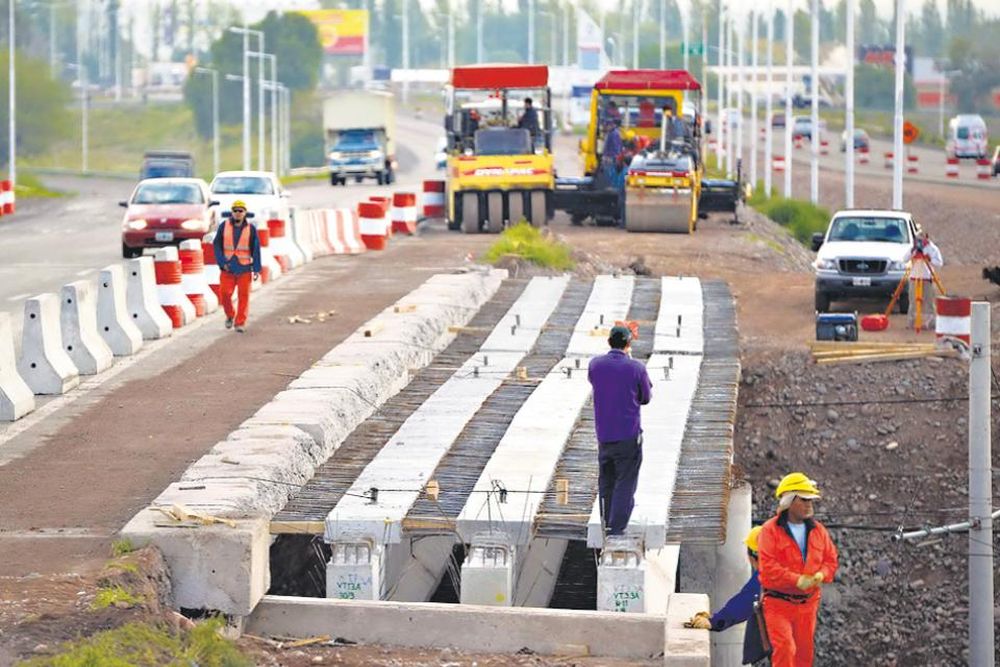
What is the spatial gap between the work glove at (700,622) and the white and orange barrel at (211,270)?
1408cm

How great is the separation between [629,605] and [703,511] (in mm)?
1804

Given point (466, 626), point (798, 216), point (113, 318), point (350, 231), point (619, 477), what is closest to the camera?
point (466, 626)

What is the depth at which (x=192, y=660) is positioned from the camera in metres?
11.0

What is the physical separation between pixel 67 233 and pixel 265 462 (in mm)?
32397

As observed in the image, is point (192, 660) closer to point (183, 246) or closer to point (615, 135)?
point (183, 246)

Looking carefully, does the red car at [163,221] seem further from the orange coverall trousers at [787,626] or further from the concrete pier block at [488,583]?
the orange coverall trousers at [787,626]

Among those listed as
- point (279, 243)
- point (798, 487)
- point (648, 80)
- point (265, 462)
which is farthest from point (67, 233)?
point (798, 487)

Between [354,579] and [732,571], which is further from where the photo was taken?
[732,571]

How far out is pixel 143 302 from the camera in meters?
22.6

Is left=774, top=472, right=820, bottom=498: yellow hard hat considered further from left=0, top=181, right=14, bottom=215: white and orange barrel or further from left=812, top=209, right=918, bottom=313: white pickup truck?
left=0, top=181, right=14, bottom=215: white and orange barrel

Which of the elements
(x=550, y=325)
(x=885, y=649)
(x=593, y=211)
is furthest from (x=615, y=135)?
(x=885, y=649)

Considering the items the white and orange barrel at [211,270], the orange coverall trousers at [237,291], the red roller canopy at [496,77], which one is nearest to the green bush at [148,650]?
the orange coverall trousers at [237,291]

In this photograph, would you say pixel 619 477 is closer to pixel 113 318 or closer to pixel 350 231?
pixel 113 318

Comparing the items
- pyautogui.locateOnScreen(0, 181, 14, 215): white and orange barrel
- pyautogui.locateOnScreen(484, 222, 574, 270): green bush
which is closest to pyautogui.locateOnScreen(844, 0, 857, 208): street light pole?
pyautogui.locateOnScreen(484, 222, 574, 270): green bush
